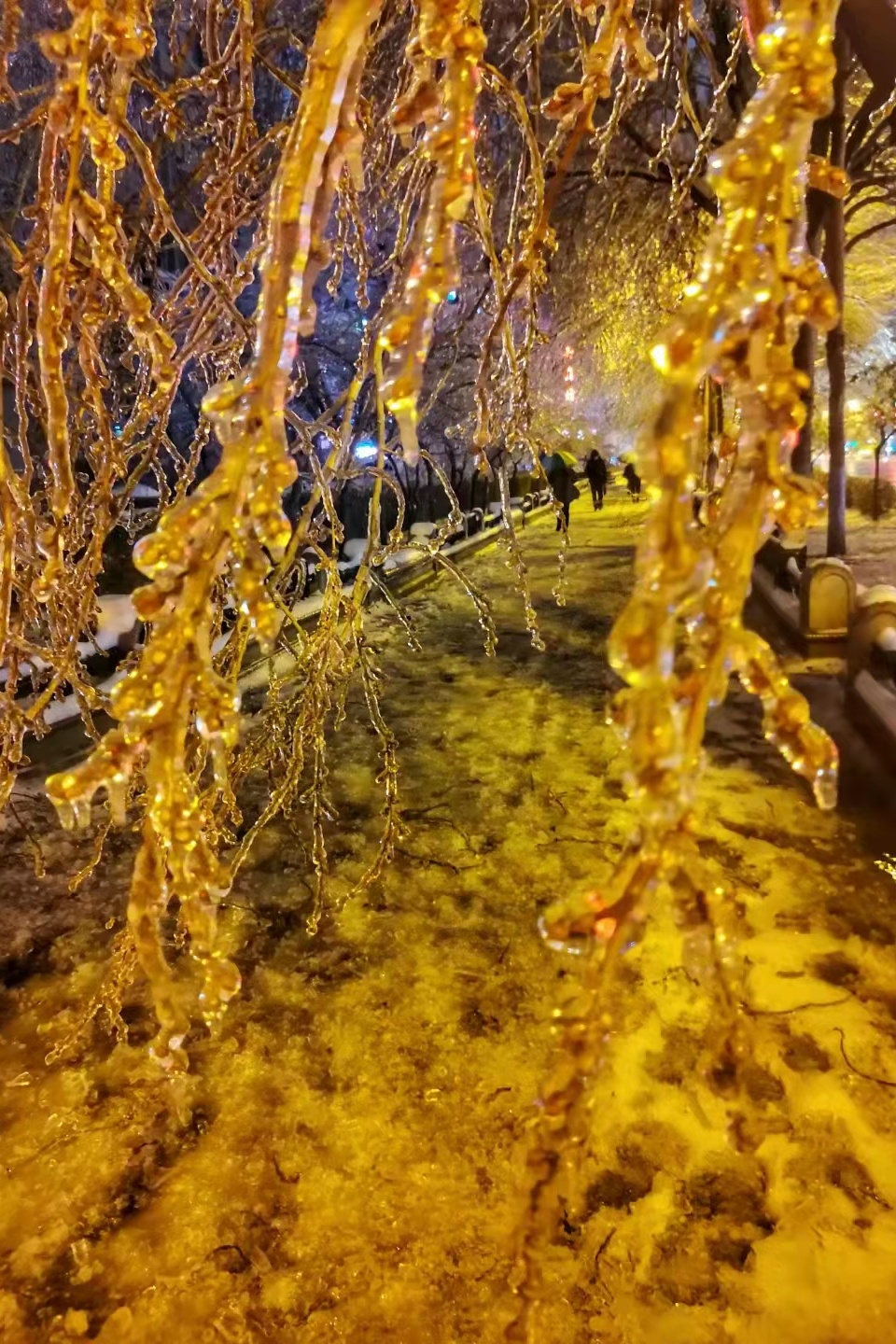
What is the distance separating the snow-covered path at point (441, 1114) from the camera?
7.85ft

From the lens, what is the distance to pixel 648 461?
1.94 ft

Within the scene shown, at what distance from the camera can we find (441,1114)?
9.99ft

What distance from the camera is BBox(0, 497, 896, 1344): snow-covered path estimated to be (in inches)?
94.2

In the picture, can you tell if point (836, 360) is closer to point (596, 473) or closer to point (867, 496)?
point (867, 496)

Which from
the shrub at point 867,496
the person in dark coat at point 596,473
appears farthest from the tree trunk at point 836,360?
the person in dark coat at point 596,473

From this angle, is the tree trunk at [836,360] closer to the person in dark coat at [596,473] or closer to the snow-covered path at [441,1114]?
the snow-covered path at [441,1114]

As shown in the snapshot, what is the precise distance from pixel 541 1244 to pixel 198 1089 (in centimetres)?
278

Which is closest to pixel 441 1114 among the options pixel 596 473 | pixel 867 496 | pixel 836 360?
pixel 836 360

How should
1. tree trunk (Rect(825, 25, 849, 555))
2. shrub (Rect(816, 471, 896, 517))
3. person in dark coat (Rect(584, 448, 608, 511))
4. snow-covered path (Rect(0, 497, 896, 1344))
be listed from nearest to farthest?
1. snow-covered path (Rect(0, 497, 896, 1344))
2. tree trunk (Rect(825, 25, 849, 555))
3. shrub (Rect(816, 471, 896, 517))
4. person in dark coat (Rect(584, 448, 608, 511))

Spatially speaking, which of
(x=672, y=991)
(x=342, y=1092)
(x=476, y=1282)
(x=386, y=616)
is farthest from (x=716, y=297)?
(x=386, y=616)

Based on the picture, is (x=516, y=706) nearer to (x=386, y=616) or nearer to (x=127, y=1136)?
(x=386, y=616)

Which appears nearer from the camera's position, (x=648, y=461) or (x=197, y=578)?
(x=648, y=461)

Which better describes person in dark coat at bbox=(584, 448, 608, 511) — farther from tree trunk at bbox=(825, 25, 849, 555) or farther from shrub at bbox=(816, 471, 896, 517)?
tree trunk at bbox=(825, 25, 849, 555)

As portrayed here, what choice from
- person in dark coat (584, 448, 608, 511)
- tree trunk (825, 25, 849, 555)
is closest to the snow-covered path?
tree trunk (825, 25, 849, 555)
